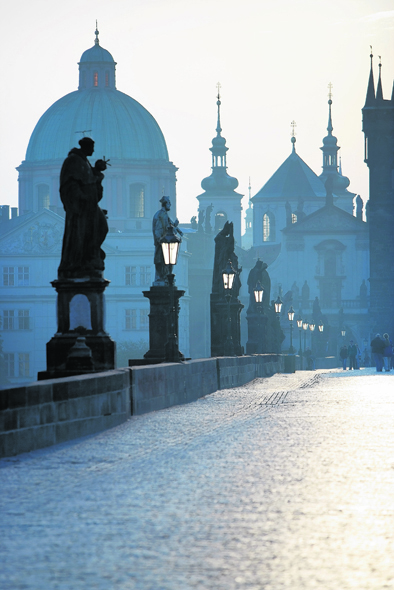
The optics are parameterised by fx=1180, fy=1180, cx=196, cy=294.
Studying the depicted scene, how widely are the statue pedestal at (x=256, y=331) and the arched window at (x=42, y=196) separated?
6463 centimetres

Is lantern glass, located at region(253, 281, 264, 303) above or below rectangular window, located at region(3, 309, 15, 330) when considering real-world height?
below

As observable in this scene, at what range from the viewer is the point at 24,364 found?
90.9 m

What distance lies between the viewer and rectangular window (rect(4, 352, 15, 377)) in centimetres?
8781

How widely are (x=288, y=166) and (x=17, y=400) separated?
139812 mm

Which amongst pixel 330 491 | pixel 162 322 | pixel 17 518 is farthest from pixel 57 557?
pixel 162 322

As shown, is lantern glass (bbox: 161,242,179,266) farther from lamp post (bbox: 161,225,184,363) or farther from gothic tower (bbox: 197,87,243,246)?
gothic tower (bbox: 197,87,243,246)

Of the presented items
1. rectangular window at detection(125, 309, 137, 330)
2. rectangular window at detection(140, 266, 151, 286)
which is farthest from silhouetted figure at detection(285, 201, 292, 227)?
rectangular window at detection(125, 309, 137, 330)

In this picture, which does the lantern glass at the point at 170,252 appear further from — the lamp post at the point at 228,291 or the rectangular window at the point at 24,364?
the rectangular window at the point at 24,364

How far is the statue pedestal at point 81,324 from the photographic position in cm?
1588

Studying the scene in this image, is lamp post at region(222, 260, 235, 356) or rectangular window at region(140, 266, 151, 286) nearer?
lamp post at region(222, 260, 235, 356)

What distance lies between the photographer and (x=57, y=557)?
6262 mm

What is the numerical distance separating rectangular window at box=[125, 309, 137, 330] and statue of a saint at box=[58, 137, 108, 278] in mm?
77898

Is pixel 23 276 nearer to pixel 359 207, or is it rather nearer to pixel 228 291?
pixel 359 207

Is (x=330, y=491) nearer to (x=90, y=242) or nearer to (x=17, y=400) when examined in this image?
(x=17, y=400)
